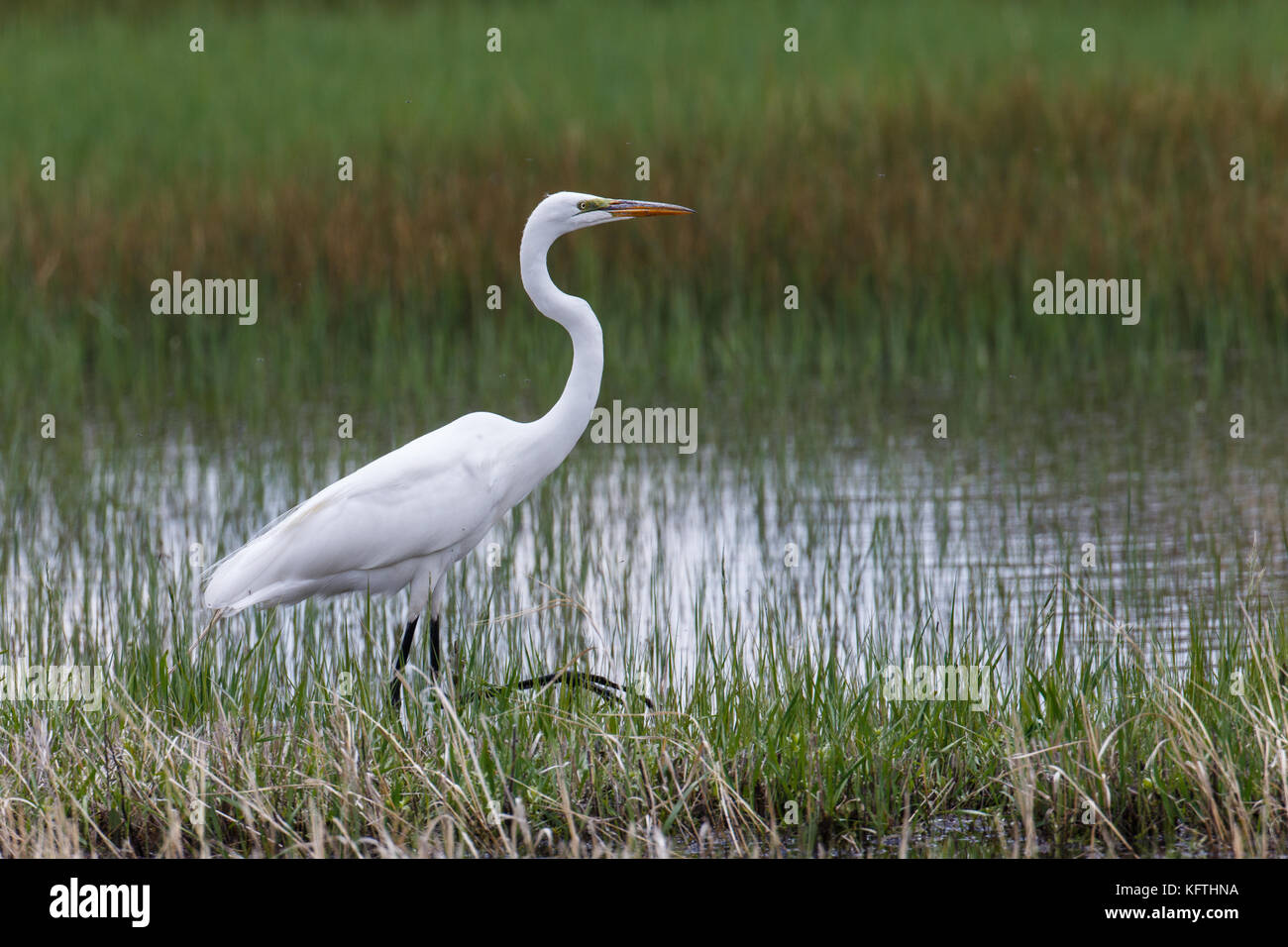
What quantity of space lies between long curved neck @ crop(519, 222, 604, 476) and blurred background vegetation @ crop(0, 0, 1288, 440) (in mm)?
3938

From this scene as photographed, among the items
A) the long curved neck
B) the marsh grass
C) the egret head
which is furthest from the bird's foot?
the egret head

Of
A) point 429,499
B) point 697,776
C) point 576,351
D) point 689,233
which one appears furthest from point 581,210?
point 689,233

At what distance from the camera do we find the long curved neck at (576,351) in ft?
18.9

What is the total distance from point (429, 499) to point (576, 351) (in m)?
0.68

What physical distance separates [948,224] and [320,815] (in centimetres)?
833

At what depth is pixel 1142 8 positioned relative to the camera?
1814 cm

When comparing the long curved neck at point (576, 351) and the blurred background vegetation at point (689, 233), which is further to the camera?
the blurred background vegetation at point (689, 233)

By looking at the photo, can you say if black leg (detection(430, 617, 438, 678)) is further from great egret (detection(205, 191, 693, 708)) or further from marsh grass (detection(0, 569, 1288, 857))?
marsh grass (detection(0, 569, 1288, 857))

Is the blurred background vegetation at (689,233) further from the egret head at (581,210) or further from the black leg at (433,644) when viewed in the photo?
the egret head at (581,210)

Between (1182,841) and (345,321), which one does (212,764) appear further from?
(345,321)

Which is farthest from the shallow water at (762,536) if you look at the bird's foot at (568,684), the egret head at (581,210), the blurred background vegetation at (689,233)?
the egret head at (581,210)

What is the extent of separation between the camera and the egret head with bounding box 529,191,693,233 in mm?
5742

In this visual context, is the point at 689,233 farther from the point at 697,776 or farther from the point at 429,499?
the point at 697,776

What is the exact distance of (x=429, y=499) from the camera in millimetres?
5707
